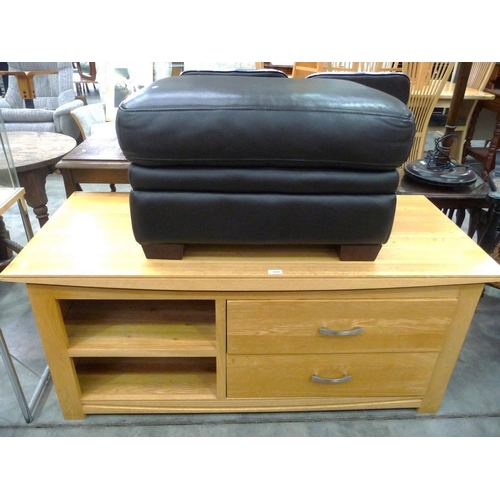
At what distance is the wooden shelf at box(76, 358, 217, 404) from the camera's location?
48.7 inches

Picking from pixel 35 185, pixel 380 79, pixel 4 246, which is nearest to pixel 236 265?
pixel 380 79

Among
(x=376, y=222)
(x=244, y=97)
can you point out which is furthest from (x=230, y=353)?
(x=244, y=97)

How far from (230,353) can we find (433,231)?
74 cm

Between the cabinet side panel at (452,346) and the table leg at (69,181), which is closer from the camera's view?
the cabinet side panel at (452,346)

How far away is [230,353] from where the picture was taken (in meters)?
1.13

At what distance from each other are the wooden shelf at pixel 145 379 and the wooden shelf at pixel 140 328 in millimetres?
188

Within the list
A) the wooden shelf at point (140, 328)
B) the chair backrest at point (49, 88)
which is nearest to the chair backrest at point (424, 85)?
the wooden shelf at point (140, 328)

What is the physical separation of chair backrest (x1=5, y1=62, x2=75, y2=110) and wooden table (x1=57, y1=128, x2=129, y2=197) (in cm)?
219

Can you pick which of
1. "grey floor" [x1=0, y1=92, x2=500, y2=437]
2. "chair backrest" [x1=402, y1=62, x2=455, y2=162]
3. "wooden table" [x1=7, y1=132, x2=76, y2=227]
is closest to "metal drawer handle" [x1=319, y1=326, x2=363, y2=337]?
"grey floor" [x1=0, y1=92, x2=500, y2=437]

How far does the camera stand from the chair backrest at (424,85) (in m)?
2.55

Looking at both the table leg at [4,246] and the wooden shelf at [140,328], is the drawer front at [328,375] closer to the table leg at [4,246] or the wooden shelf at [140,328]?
the wooden shelf at [140,328]

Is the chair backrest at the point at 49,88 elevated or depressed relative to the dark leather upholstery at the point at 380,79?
depressed

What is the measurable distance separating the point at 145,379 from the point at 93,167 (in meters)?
0.83

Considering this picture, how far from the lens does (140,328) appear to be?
3.90 ft
